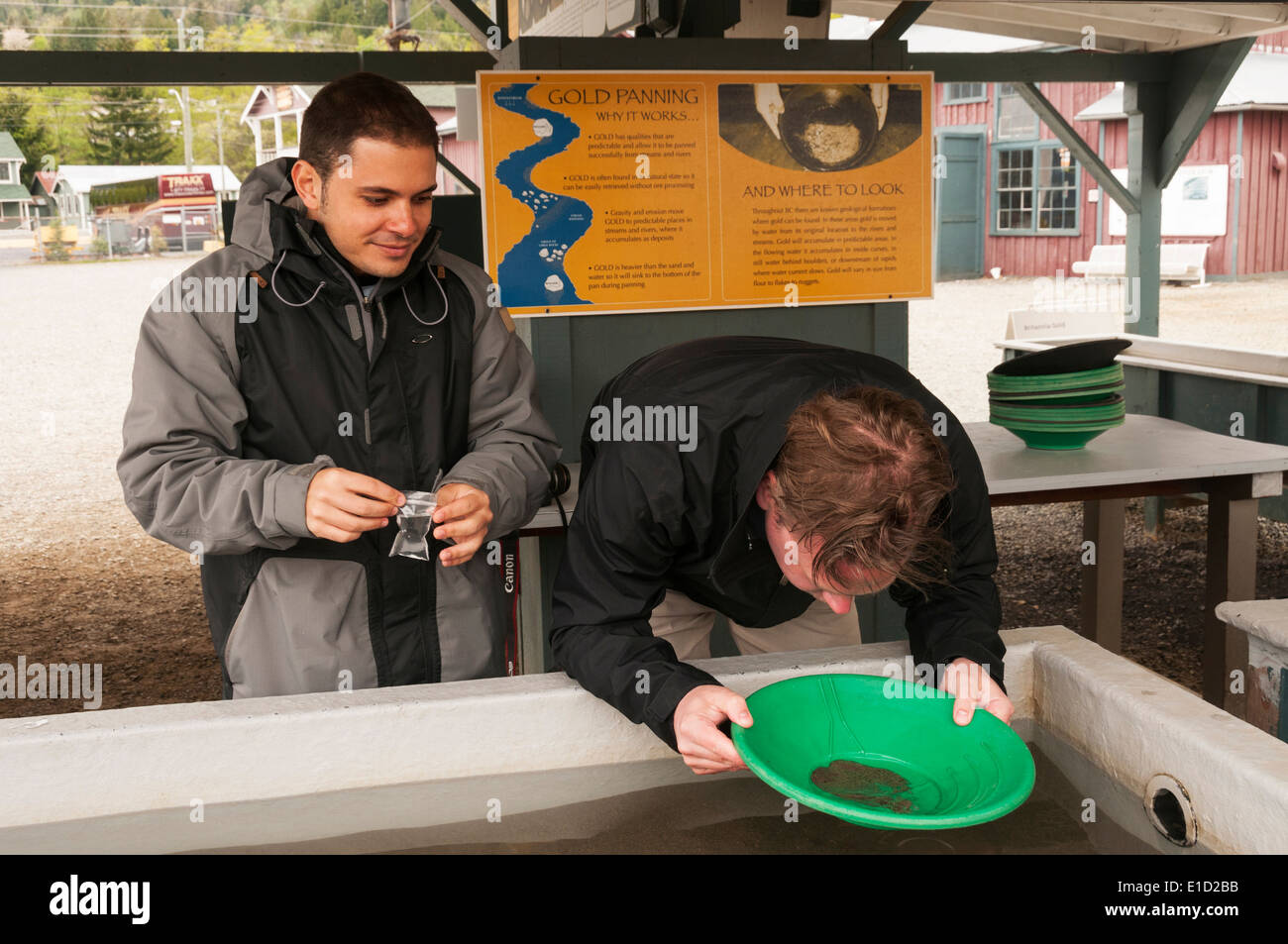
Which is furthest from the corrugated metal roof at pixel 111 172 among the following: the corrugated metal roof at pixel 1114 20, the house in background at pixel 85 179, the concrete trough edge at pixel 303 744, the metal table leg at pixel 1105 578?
the concrete trough edge at pixel 303 744

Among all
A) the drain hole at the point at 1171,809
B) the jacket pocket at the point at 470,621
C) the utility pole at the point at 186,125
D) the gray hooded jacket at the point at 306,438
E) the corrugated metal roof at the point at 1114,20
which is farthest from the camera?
the utility pole at the point at 186,125

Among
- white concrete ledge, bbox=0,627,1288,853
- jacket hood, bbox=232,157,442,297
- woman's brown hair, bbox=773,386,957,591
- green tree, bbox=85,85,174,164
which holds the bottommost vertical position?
white concrete ledge, bbox=0,627,1288,853

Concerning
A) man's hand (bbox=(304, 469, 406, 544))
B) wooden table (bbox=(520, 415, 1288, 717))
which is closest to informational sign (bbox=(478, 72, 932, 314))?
wooden table (bbox=(520, 415, 1288, 717))

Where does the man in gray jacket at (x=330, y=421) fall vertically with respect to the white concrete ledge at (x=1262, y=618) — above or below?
above

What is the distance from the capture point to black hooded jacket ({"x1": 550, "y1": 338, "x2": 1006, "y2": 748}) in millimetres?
1652

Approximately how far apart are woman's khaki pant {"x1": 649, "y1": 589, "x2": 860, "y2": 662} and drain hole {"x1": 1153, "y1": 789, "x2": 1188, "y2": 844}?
69 cm

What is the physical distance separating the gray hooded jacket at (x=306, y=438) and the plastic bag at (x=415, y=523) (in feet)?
0.33

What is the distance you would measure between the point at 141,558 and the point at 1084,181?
16.7m

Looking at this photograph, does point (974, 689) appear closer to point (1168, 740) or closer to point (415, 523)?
point (1168, 740)

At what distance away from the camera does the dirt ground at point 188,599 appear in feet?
14.9

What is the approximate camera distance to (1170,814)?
1628mm

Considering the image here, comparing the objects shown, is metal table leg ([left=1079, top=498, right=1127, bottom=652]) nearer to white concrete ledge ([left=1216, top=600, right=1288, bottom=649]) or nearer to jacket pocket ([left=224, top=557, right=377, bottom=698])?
white concrete ledge ([left=1216, top=600, right=1288, bottom=649])

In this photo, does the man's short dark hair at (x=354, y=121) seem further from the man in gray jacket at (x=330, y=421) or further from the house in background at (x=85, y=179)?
the house in background at (x=85, y=179)

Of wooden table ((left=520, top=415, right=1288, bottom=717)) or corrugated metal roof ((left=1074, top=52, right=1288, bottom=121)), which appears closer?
wooden table ((left=520, top=415, right=1288, bottom=717))
